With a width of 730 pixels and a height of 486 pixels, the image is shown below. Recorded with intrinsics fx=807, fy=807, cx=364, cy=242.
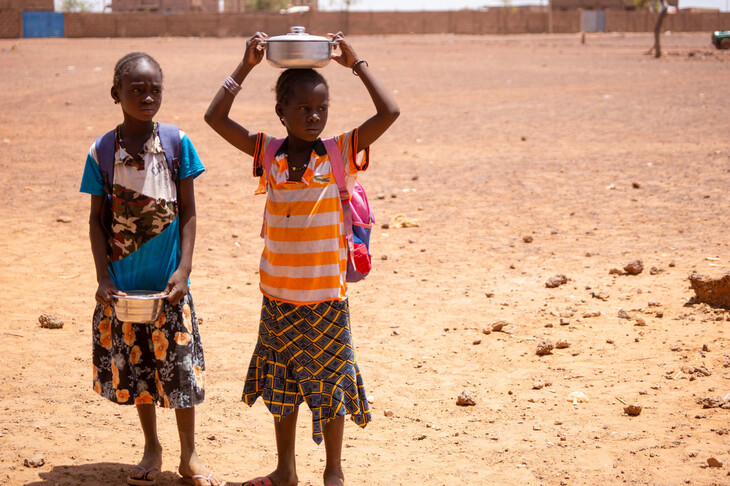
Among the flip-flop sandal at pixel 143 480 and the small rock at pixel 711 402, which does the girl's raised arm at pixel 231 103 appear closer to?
the flip-flop sandal at pixel 143 480

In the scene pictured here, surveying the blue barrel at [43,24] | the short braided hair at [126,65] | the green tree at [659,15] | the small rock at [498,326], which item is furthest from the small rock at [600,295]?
the blue barrel at [43,24]

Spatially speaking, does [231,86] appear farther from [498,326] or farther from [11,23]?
[11,23]

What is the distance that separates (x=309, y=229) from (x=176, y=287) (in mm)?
525

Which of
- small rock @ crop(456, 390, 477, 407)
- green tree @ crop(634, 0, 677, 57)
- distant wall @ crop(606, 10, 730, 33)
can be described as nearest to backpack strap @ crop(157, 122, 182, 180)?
small rock @ crop(456, 390, 477, 407)

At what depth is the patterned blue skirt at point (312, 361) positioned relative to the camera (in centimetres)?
292

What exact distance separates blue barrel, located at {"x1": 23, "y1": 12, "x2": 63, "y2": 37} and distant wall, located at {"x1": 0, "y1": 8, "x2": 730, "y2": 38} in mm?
679

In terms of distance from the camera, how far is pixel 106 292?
2873 millimetres

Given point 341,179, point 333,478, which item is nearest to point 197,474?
point 333,478

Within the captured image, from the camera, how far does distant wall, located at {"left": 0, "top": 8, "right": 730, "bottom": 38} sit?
48.7 meters

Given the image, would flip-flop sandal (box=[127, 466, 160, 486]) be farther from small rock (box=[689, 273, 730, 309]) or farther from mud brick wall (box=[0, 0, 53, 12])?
mud brick wall (box=[0, 0, 53, 12])

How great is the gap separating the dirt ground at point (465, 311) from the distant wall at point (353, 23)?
38.7m

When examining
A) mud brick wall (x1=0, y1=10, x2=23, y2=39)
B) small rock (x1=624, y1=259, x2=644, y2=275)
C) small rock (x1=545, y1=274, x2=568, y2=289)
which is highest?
mud brick wall (x1=0, y1=10, x2=23, y2=39)

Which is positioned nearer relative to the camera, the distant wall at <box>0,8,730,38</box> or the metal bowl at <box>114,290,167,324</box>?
the metal bowl at <box>114,290,167,324</box>

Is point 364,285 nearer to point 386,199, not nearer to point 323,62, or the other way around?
point 386,199
